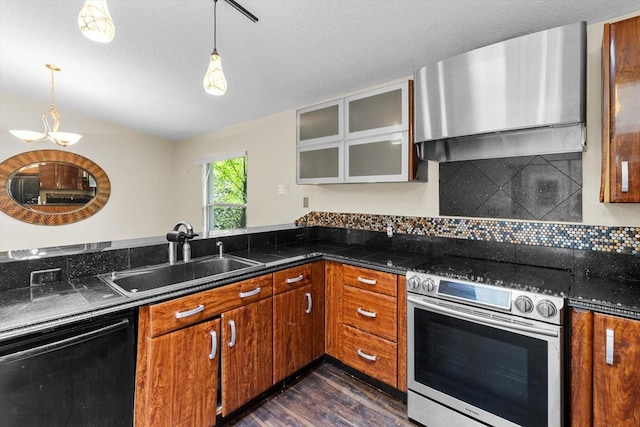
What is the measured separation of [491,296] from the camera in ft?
5.11

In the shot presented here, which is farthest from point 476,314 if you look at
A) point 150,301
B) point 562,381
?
point 150,301

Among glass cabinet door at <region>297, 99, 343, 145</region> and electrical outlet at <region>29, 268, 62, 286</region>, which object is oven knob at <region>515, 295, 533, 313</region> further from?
electrical outlet at <region>29, 268, 62, 286</region>

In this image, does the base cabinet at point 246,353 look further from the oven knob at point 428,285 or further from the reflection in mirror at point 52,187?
the reflection in mirror at point 52,187

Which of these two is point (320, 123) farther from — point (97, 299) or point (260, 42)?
point (97, 299)

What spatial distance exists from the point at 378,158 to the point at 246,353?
1637mm

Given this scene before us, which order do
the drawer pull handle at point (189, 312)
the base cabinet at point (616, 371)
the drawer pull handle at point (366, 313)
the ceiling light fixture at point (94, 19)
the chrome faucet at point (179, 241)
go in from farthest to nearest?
the drawer pull handle at point (366, 313) → the chrome faucet at point (179, 241) → the drawer pull handle at point (189, 312) → the base cabinet at point (616, 371) → the ceiling light fixture at point (94, 19)

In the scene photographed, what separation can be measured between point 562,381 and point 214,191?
15.1 feet

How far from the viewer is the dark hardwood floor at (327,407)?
1832mm

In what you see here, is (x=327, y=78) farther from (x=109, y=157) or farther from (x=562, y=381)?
(x=109, y=157)

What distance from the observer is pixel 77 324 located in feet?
→ 4.00

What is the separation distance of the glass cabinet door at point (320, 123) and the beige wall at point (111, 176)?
3.48 meters

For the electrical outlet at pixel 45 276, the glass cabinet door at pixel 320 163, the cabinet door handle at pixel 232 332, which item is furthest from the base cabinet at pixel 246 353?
the glass cabinet door at pixel 320 163

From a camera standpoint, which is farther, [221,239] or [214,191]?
[214,191]

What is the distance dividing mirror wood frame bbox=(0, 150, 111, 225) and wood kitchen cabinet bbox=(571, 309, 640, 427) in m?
5.55
